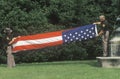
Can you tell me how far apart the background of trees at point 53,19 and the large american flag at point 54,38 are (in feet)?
10.4

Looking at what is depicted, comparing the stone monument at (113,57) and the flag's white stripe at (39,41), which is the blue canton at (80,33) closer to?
the flag's white stripe at (39,41)

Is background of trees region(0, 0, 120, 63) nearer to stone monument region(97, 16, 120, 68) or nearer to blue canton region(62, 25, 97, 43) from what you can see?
blue canton region(62, 25, 97, 43)

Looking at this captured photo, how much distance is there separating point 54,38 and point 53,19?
20.4 feet

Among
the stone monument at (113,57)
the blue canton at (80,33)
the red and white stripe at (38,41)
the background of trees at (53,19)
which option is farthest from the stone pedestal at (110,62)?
the background of trees at (53,19)

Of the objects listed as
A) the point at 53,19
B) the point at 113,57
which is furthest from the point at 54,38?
the point at 53,19

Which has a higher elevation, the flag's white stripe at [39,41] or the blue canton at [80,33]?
the blue canton at [80,33]

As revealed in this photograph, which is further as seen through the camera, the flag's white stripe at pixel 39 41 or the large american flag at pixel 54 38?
the flag's white stripe at pixel 39 41

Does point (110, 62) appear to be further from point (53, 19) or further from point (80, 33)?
point (53, 19)

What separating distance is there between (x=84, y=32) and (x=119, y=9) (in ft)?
12.7

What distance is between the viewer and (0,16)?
74.2ft

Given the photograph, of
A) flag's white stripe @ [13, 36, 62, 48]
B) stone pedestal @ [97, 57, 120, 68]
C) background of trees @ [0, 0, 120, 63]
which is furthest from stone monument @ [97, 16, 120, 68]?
background of trees @ [0, 0, 120, 63]

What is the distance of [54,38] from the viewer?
1866 cm

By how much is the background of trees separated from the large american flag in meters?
A: 3.18

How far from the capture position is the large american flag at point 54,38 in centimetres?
1844
